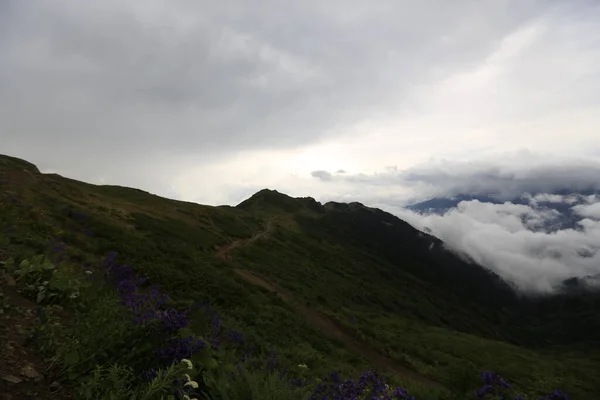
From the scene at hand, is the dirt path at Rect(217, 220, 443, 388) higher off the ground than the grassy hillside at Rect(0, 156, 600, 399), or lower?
lower

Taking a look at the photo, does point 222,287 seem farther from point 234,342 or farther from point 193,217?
point 193,217

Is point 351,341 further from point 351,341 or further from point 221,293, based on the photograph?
point 221,293

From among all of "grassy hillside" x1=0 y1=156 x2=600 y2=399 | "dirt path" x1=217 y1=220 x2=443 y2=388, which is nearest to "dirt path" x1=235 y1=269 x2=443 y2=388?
"dirt path" x1=217 y1=220 x2=443 y2=388

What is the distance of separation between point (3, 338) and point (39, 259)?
13.8 ft

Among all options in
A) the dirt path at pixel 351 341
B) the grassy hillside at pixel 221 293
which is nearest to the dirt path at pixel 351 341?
the dirt path at pixel 351 341

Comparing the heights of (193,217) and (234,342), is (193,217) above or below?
above

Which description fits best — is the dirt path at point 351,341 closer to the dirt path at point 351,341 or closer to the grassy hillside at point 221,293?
the dirt path at point 351,341

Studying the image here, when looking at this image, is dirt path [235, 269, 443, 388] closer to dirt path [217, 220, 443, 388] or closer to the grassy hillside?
dirt path [217, 220, 443, 388]

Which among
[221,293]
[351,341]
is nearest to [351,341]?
[351,341]

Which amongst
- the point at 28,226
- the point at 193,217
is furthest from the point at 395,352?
the point at 193,217

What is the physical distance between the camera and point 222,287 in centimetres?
3164

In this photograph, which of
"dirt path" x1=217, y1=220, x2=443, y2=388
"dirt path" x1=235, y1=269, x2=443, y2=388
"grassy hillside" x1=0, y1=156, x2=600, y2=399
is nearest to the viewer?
"grassy hillside" x1=0, y1=156, x2=600, y2=399

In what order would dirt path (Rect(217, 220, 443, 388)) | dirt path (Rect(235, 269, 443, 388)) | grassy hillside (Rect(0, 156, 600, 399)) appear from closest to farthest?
1. grassy hillside (Rect(0, 156, 600, 399))
2. dirt path (Rect(217, 220, 443, 388))
3. dirt path (Rect(235, 269, 443, 388))

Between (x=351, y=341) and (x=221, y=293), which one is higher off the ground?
(x=221, y=293)
